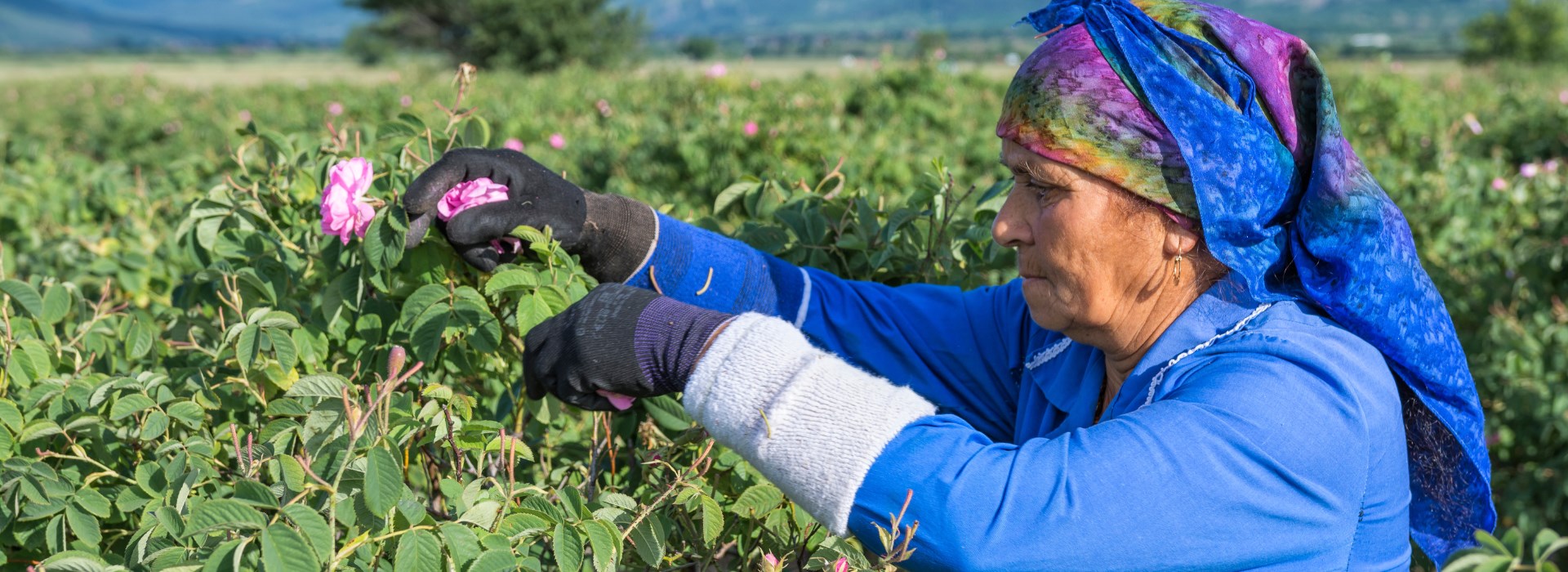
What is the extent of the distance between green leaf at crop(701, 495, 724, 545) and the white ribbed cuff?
6.4 inches

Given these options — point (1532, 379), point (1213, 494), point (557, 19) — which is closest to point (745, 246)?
point (1213, 494)

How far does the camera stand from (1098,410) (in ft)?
4.91

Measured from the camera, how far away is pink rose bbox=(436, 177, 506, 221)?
4.76 ft

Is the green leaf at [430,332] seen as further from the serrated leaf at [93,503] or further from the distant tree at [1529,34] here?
the distant tree at [1529,34]

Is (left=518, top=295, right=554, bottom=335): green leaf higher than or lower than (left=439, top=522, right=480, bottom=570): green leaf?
higher

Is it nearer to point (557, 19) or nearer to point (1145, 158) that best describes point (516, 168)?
point (1145, 158)

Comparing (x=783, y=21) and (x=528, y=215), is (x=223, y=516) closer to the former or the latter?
(x=528, y=215)

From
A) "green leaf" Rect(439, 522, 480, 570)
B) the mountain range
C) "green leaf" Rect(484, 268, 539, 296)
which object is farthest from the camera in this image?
the mountain range

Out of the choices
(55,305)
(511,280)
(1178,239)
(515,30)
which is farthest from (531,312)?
(515,30)

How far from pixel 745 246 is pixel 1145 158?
2.31 ft

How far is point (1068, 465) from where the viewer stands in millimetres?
1008

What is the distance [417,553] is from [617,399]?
0.32 metres

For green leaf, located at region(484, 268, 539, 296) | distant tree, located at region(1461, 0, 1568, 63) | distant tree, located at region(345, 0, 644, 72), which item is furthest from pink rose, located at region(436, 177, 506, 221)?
distant tree, located at region(1461, 0, 1568, 63)

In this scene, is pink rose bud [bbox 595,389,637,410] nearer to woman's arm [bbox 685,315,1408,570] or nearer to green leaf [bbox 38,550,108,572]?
woman's arm [bbox 685,315,1408,570]
